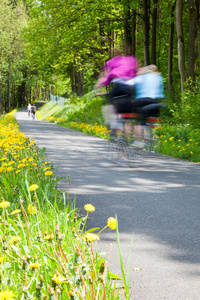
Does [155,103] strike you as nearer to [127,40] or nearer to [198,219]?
[198,219]

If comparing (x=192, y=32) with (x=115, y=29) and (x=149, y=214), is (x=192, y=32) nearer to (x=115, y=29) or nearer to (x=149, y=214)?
(x=115, y=29)

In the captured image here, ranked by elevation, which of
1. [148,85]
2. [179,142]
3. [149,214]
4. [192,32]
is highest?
[192,32]

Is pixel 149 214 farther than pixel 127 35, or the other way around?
pixel 127 35

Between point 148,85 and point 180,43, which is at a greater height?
point 180,43

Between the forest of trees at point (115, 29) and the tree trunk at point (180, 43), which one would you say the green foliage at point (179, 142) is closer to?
the forest of trees at point (115, 29)

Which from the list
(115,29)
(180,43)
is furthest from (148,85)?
(115,29)

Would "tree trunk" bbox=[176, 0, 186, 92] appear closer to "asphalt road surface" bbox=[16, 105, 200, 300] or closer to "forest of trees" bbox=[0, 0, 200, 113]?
"forest of trees" bbox=[0, 0, 200, 113]

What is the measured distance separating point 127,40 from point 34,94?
61.9 metres

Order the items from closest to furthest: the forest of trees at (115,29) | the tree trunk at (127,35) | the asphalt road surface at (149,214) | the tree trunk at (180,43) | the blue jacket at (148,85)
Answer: the asphalt road surface at (149,214) < the blue jacket at (148,85) < the tree trunk at (180,43) < the forest of trees at (115,29) < the tree trunk at (127,35)

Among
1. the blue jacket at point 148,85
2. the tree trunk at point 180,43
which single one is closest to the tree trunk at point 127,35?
the tree trunk at point 180,43

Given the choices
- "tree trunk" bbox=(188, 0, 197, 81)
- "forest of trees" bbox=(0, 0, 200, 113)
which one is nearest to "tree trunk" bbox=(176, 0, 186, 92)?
"forest of trees" bbox=(0, 0, 200, 113)

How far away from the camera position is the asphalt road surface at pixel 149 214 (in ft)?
9.36

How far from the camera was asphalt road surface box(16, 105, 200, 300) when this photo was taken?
2853 millimetres

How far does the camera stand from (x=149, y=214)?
14.9 ft
